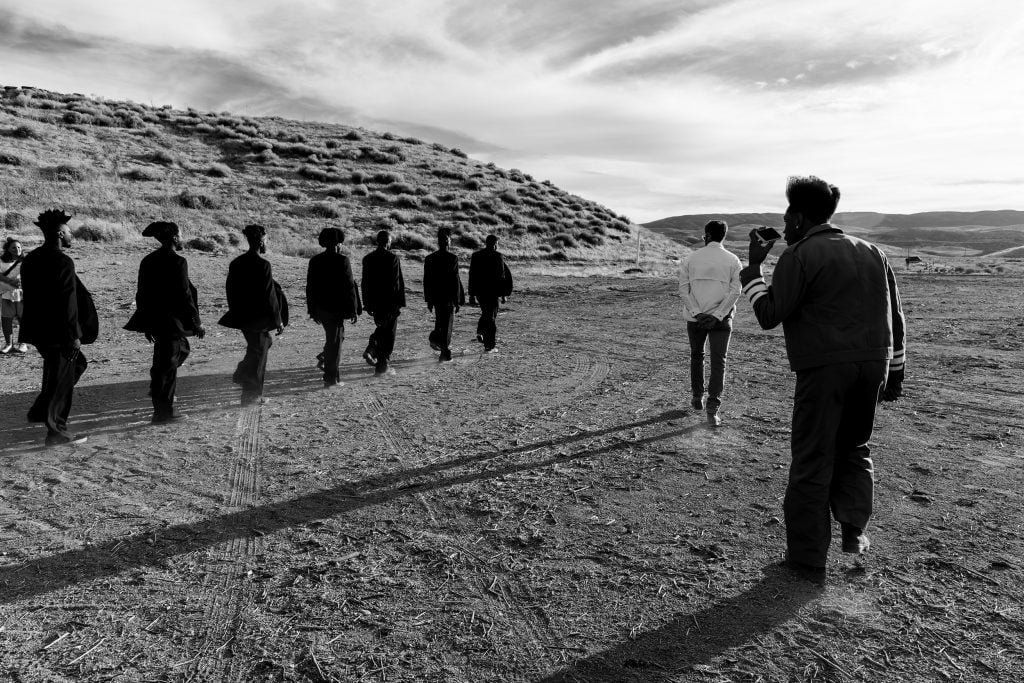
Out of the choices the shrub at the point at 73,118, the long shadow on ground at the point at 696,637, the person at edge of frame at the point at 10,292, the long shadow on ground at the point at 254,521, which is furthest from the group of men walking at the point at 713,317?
the shrub at the point at 73,118

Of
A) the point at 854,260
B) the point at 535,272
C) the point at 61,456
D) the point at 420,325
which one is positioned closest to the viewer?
the point at 854,260

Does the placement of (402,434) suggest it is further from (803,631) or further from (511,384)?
(803,631)

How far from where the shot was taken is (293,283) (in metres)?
19.7

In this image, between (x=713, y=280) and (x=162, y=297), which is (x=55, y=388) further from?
(x=713, y=280)

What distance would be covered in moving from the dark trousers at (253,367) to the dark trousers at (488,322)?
4.28 metres

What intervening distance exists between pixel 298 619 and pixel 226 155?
143 ft

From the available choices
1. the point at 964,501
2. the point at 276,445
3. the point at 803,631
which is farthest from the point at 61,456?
the point at 964,501

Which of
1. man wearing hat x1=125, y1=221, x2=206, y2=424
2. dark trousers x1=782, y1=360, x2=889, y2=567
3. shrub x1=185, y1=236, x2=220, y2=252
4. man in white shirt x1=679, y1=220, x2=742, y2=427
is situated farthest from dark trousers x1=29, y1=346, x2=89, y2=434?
shrub x1=185, y1=236, x2=220, y2=252

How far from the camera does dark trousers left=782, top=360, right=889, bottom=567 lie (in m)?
3.82

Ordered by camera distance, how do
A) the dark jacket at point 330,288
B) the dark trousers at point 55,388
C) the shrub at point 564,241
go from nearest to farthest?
the dark trousers at point 55,388
the dark jacket at point 330,288
the shrub at point 564,241

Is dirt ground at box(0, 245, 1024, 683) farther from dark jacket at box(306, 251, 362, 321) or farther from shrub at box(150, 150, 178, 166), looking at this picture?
shrub at box(150, 150, 178, 166)

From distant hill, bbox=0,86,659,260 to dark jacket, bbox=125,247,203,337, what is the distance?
18034mm

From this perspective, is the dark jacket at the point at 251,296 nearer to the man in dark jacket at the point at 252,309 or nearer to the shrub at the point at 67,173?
the man in dark jacket at the point at 252,309

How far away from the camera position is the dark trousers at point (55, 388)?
6.35m
